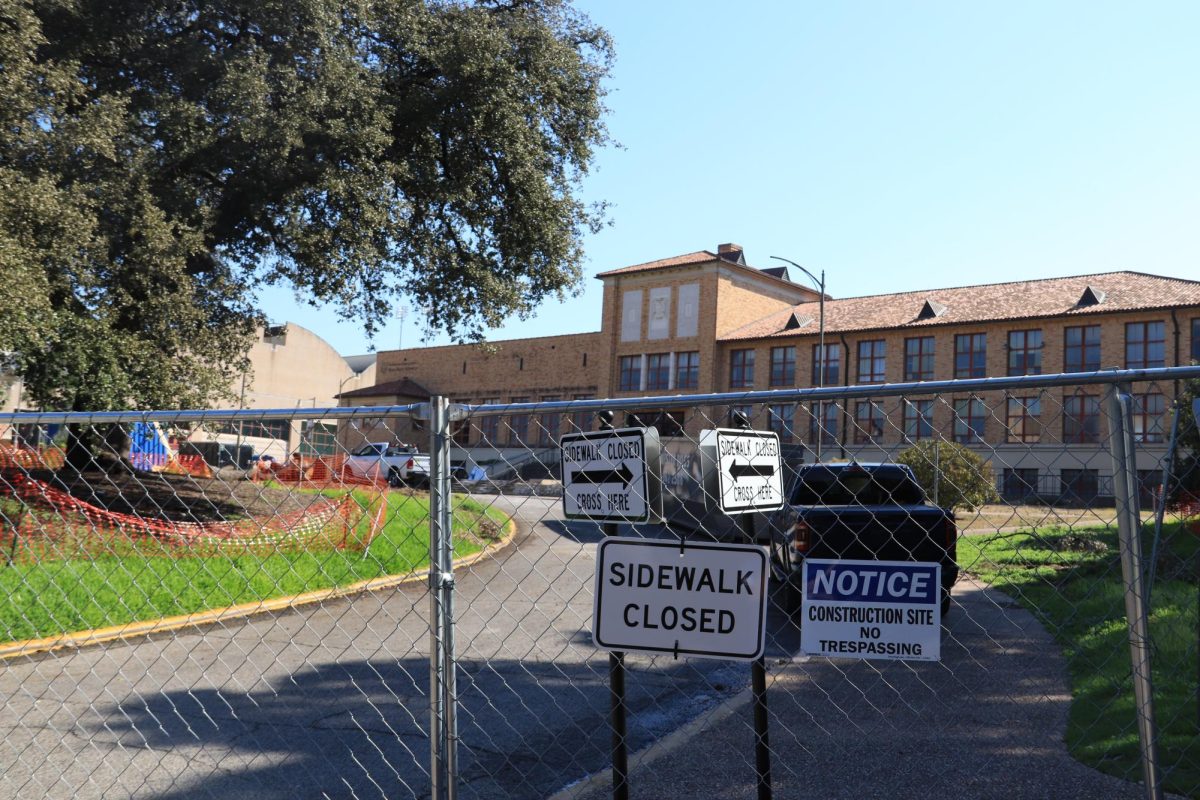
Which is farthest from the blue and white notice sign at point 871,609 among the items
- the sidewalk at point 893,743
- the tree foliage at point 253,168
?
the tree foliage at point 253,168

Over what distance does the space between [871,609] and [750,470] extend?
1.96 ft

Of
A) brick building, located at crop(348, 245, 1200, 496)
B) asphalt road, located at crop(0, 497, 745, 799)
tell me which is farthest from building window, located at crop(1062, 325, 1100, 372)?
asphalt road, located at crop(0, 497, 745, 799)

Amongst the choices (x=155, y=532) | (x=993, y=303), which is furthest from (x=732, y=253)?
(x=155, y=532)

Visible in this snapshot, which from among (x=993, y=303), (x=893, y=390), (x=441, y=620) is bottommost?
(x=441, y=620)

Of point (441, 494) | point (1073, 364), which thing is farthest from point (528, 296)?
point (1073, 364)

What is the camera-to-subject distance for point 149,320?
52.4 feet

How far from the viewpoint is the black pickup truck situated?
430 cm

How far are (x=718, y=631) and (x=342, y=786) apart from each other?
3.47 meters

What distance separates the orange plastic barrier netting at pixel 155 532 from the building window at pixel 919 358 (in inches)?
1605

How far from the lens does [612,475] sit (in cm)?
328

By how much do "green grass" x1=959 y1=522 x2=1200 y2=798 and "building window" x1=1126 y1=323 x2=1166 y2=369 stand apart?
38310 mm

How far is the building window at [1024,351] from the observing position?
157 feet

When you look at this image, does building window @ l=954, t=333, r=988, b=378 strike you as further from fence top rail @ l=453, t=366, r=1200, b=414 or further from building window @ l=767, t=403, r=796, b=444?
fence top rail @ l=453, t=366, r=1200, b=414

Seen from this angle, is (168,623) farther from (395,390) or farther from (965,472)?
(395,390)
